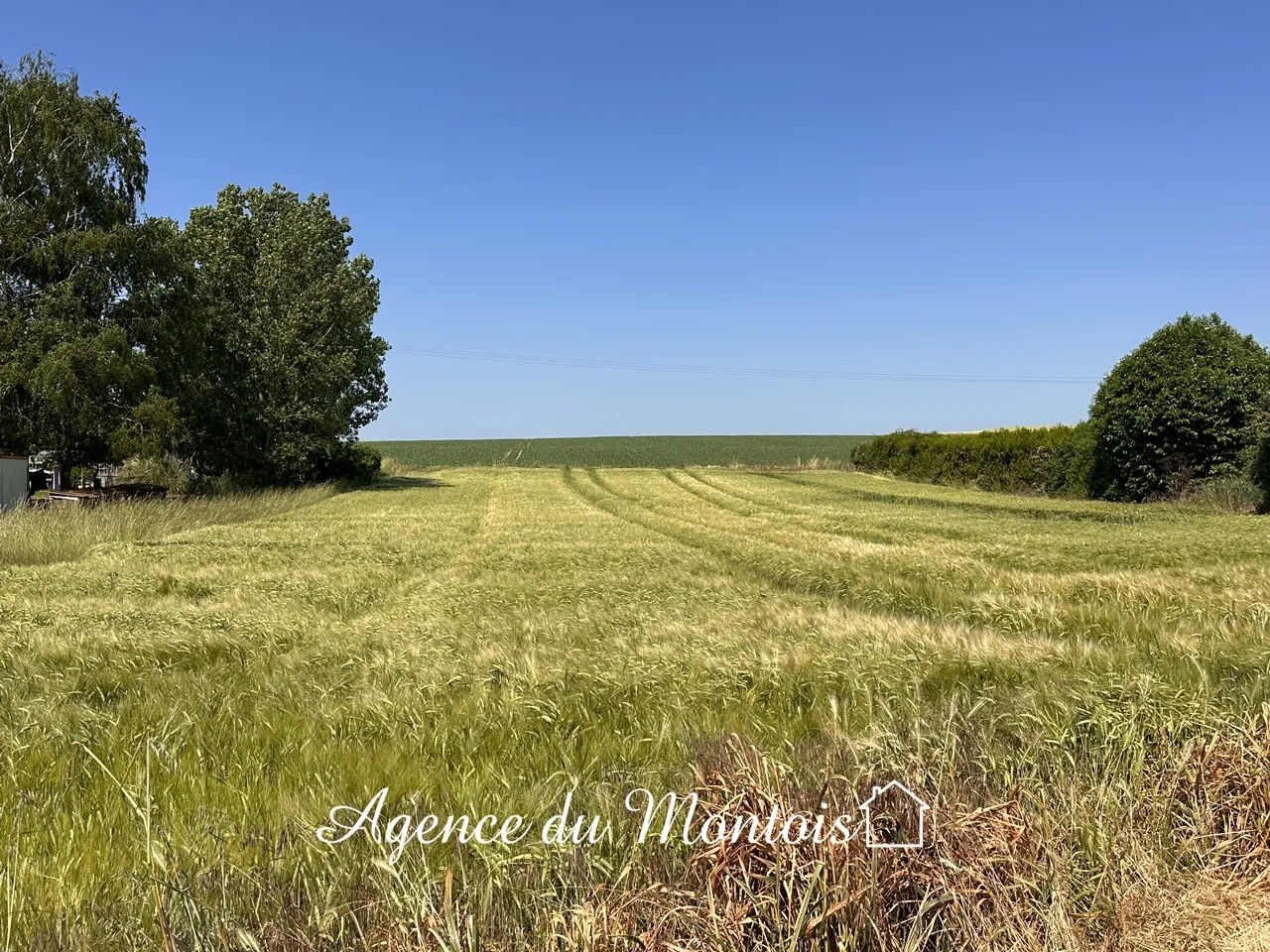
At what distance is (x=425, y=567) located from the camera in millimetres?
14070

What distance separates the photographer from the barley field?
8.21 ft

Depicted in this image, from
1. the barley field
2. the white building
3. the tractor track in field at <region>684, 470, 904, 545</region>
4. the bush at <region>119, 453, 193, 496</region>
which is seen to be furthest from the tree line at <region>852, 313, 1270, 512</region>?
the bush at <region>119, 453, 193, 496</region>

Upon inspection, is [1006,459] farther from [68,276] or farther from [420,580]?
[68,276]

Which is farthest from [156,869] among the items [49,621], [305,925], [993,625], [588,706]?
[993,625]

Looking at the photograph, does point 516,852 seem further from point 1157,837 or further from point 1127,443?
point 1127,443

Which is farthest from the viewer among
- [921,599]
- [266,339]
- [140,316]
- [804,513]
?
[266,339]

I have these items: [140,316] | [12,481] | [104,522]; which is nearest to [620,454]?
[140,316]

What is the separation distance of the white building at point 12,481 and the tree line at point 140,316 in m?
2.10

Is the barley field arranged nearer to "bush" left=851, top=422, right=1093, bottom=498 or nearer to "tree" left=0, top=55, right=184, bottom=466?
"tree" left=0, top=55, right=184, bottom=466

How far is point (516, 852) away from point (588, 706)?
228 centimetres

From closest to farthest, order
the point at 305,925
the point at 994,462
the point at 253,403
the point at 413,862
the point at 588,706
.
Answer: the point at 305,925 < the point at 413,862 < the point at 588,706 < the point at 253,403 < the point at 994,462

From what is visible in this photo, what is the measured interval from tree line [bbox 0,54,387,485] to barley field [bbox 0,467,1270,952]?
60.8 ft

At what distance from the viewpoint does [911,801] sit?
294 cm

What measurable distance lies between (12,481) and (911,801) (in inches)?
1058
